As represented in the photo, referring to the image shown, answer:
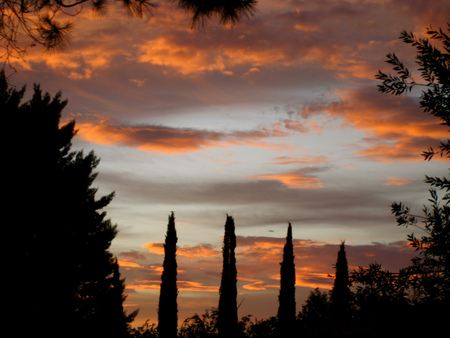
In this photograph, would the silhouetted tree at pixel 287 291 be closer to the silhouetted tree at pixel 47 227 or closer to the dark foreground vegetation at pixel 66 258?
the dark foreground vegetation at pixel 66 258

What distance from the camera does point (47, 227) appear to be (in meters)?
28.0

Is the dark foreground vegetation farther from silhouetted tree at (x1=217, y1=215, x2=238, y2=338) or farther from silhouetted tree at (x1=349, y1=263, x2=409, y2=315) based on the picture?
silhouetted tree at (x1=349, y1=263, x2=409, y2=315)

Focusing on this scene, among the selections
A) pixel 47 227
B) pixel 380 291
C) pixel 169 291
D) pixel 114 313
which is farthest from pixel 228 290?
pixel 380 291

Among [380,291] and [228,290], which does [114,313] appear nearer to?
[228,290]

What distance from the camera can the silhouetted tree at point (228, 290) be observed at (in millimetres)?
33344

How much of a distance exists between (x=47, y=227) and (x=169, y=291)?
9.72m

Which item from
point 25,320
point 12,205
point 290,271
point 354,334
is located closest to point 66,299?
point 25,320

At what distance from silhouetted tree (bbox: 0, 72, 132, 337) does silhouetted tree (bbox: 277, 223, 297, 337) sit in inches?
514

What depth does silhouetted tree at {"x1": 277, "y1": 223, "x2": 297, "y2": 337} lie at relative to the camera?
3478 centimetres

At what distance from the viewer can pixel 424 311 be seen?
651cm

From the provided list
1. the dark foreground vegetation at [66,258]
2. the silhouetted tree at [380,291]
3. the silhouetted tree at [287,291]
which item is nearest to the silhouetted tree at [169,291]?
the dark foreground vegetation at [66,258]

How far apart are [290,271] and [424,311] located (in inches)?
1208

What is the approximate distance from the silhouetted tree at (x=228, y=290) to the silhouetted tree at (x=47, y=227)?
27.7ft

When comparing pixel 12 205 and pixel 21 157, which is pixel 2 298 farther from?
pixel 21 157
